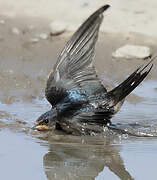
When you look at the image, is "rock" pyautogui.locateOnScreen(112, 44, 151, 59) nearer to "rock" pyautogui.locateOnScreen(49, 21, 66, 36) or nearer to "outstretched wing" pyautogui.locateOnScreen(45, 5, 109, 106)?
"rock" pyautogui.locateOnScreen(49, 21, 66, 36)

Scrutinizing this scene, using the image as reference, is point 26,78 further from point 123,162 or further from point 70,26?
point 123,162

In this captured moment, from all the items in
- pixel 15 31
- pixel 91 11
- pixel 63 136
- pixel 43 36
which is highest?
pixel 91 11

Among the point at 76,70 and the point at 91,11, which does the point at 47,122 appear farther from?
the point at 91,11

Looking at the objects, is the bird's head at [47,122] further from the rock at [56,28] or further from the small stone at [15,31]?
the small stone at [15,31]

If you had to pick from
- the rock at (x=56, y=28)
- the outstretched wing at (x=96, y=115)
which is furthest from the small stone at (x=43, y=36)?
the outstretched wing at (x=96, y=115)

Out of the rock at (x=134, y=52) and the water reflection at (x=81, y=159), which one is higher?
the rock at (x=134, y=52)

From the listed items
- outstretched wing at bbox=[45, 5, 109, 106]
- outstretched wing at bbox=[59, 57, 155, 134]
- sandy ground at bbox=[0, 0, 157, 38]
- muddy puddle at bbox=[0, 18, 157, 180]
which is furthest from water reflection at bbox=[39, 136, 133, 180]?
sandy ground at bbox=[0, 0, 157, 38]

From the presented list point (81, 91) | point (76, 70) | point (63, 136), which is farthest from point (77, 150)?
point (76, 70)
